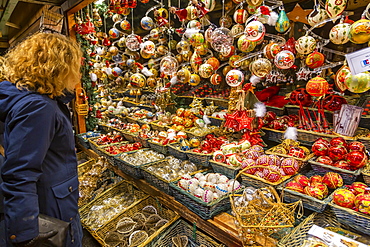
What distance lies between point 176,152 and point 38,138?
6.45ft

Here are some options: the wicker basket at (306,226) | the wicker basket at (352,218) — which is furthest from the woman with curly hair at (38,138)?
the wicker basket at (352,218)

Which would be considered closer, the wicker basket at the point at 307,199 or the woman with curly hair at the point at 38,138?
the woman with curly hair at the point at 38,138

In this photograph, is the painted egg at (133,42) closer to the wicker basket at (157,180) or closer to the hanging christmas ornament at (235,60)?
the hanging christmas ornament at (235,60)

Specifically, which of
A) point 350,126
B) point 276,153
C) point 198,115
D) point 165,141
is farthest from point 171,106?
point 350,126

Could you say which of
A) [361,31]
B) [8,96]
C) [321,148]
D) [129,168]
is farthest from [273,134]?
[8,96]

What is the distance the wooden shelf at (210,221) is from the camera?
1923mm

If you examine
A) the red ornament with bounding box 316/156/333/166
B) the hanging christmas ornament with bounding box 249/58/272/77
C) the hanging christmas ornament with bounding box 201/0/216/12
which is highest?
the hanging christmas ornament with bounding box 201/0/216/12

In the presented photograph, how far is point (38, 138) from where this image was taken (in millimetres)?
1203

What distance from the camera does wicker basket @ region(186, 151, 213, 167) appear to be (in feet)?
8.90

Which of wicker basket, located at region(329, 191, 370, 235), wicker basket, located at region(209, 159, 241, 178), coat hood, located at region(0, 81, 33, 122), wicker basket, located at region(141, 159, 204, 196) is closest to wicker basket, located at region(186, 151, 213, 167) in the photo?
wicker basket, located at region(209, 159, 241, 178)

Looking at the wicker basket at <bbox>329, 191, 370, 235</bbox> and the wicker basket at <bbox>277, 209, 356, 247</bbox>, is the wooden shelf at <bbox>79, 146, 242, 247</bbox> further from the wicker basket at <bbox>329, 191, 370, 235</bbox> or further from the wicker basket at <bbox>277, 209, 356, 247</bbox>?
the wicker basket at <bbox>329, 191, 370, 235</bbox>

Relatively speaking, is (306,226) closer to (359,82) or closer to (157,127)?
(359,82)

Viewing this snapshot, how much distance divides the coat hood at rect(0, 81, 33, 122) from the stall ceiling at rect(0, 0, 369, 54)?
264 centimetres

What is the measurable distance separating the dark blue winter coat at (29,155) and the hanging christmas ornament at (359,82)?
6.66 feet
